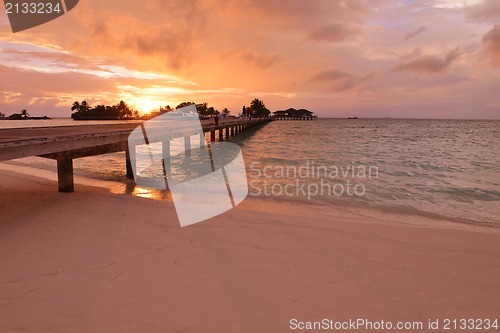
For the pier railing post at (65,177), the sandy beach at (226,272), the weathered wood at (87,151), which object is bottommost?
the sandy beach at (226,272)

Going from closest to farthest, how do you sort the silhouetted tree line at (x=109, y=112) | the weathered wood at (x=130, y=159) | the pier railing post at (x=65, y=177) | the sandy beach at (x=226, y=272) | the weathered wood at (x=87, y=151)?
the sandy beach at (x=226, y=272) < the weathered wood at (x=87, y=151) < the pier railing post at (x=65, y=177) < the weathered wood at (x=130, y=159) < the silhouetted tree line at (x=109, y=112)

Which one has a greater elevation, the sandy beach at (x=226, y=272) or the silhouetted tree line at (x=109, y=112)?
the silhouetted tree line at (x=109, y=112)

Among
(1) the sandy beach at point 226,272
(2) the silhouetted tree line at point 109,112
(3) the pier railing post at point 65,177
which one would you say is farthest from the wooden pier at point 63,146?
(2) the silhouetted tree line at point 109,112

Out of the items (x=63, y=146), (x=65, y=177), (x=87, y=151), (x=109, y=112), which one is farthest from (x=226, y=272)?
(x=109, y=112)

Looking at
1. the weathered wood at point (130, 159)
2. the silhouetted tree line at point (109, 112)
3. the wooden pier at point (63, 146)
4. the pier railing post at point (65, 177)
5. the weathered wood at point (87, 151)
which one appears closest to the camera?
the wooden pier at point (63, 146)

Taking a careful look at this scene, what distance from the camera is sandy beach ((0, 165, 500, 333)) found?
3.49 metres

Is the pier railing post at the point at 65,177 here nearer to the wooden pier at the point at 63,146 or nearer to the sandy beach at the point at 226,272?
the wooden pier at the point at 63,146

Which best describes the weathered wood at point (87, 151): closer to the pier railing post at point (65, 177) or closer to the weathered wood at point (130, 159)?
the pier railing post at point (65, 177)

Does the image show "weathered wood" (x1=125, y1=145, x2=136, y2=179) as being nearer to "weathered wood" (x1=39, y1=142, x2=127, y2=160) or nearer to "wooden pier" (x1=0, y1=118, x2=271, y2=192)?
"wooden pier" (x1=0, y1=118, x2=271, y2=192)

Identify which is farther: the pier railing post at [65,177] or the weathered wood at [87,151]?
the pier railing post at [65,177]

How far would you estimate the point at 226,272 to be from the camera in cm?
454

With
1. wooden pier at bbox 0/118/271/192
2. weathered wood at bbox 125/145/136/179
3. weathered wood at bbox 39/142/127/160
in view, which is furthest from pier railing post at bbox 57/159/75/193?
weathered wood at bbox 125/145/136/179

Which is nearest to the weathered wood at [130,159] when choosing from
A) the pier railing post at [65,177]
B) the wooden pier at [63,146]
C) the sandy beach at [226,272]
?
the wooden pier at [63,146]

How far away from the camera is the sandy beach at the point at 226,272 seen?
3492mm
